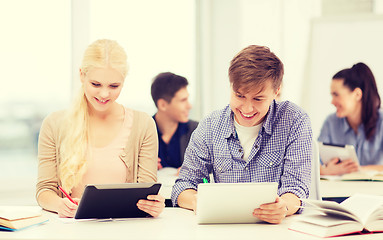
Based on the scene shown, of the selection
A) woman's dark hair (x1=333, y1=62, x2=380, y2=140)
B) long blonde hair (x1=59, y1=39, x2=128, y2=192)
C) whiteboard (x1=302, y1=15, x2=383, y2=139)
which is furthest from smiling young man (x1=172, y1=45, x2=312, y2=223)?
whiteboard (x1=302, y1=15, x2=383, y2=139)

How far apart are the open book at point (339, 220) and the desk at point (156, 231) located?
32 millimetres

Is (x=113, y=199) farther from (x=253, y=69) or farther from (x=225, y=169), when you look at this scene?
A: (x=253, y=69)

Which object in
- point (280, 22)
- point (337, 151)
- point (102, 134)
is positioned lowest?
point (337, 151)

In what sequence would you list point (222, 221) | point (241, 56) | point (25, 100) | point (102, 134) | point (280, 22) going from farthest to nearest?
point (280, 22) < point (25, 100) < point (102, 134) < point (241, 56) < point (222, 221)

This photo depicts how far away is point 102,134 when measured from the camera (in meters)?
Answer: 2.31

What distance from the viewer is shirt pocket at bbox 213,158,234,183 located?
213cm

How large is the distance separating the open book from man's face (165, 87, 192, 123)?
6.43 ft

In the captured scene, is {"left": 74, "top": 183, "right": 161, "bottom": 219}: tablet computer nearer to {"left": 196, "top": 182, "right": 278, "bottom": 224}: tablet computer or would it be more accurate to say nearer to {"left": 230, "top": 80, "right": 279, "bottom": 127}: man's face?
{"left": 196, "top": 182, "right": 278, "bottom": 224}: tablet computer

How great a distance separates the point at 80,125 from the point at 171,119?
4.60 feet

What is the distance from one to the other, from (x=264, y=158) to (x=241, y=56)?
1.47 feet

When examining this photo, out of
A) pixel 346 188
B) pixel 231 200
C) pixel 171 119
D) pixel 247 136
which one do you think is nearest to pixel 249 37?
pixel 171 119

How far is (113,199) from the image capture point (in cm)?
176

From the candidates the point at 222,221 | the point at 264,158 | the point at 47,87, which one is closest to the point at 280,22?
the point at 47,87

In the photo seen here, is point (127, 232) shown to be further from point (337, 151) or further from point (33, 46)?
point (33, 46)
